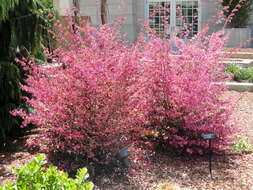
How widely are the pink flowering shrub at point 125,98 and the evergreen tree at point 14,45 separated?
79 centimetres

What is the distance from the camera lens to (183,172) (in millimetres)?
4113

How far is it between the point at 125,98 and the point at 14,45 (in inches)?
78.7

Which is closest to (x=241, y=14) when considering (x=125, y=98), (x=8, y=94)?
(x=8, y=94)

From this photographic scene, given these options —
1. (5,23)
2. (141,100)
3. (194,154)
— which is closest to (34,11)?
(5,23)

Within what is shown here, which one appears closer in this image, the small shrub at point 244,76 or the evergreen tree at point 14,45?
the evergreen tree at point 14,45

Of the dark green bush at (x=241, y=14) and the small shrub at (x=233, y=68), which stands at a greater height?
the dark green bush at (x=241, y=14)

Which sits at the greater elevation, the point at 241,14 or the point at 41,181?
the point at 241,14

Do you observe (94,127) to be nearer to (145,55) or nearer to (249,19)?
(145,55)

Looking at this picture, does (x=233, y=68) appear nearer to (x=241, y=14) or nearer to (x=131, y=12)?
(x=241, y=14)

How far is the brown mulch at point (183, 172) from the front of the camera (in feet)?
12.5

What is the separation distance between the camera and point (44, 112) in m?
3.96

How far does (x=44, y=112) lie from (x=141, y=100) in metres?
1.10

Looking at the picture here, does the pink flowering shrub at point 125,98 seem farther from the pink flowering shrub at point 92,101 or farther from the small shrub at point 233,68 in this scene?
the small shrub at point 233,68

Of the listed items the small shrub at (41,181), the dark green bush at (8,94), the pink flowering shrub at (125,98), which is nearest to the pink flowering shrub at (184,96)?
the pink flowering shrub at (125,98)
